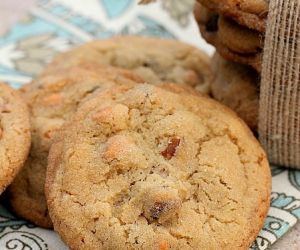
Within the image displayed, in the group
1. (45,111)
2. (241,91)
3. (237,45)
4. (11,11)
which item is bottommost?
(11,11)

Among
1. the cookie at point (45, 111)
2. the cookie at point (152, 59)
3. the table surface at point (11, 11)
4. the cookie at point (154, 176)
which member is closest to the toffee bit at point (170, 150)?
the cookie at point (154, 176)

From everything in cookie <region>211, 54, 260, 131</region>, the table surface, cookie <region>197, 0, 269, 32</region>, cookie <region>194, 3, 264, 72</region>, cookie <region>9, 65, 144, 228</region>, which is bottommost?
the table surface

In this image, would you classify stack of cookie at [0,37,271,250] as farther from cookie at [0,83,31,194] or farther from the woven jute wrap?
the woven jute wrap

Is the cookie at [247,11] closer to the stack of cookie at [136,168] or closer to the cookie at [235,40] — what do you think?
the cookie at [235,40]

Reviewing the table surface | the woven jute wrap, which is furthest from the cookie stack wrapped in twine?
the table surface

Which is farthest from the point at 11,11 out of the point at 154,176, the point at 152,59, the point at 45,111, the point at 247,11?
the point at 154,176

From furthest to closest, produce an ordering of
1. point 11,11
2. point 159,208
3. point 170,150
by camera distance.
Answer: point 11,11, point 170,150, point 159,208

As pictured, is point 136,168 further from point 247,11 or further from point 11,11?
point 11,11

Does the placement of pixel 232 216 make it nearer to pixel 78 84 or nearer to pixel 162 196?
pixel 162 196
